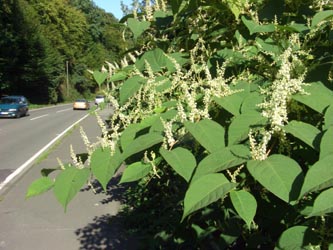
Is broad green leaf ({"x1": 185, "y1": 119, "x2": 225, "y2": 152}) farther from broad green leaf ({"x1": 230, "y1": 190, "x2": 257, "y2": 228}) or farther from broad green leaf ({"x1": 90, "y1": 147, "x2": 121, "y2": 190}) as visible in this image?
broad green leaf ({"x1": 90, "y1": 147, "x2": 121, "y2": 190})

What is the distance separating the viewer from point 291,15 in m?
1.68

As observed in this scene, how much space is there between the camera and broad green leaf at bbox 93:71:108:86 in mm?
1943

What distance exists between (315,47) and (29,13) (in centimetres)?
5488

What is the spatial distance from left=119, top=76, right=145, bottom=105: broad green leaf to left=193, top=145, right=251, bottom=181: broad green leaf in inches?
21.9

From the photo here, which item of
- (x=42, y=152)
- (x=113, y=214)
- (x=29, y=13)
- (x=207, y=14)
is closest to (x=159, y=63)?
(x=207, y=14)

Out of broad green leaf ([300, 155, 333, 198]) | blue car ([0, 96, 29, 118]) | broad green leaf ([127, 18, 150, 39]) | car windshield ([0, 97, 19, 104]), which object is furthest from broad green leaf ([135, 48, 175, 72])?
car windshield ([0, 97, 19, 104])

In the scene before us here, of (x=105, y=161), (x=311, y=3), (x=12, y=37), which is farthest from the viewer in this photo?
(x=12, y=37)

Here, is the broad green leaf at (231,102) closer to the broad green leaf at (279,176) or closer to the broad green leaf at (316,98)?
the broad green leaf at (316,98)

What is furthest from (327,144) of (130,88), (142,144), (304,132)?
(130,88)

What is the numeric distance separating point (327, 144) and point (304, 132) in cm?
13

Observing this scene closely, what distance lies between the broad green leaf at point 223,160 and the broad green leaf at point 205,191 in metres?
0.02

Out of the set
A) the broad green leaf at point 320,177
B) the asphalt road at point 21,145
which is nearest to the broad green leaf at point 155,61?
the broad green leaf at point 320,177

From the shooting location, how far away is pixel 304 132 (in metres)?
1.16

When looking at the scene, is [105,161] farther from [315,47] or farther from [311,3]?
[311,3]
